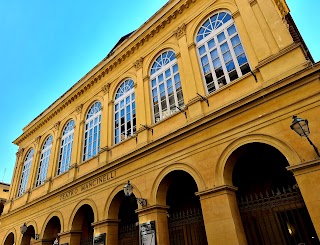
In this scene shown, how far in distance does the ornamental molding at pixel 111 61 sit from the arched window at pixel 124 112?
151 cm

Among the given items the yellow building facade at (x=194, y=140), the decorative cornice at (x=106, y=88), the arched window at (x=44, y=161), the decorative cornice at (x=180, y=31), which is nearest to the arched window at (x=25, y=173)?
the arched window at (x=44, y=161)

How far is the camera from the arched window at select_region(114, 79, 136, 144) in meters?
11.2

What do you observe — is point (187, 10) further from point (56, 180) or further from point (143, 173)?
point (56, 180)

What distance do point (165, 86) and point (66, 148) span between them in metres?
7.61

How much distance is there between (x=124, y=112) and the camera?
1190cm

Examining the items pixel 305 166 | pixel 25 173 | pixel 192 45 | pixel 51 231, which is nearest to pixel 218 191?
pixel 305 166

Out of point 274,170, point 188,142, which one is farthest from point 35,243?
point 274,170

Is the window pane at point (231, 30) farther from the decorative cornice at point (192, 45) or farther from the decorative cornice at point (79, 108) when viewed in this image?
the decorative cornice at point (79, 108)

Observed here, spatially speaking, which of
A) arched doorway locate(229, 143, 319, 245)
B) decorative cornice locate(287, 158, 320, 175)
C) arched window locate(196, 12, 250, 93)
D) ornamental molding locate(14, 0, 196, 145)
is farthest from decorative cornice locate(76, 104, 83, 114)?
decorative cornice locate(287, 158, 320, 175)

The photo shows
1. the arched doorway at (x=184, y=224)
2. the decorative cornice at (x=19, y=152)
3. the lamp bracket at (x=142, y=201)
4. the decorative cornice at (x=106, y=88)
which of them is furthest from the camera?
the decorative cornice at (x=19, y=152)

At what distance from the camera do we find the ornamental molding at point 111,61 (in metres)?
11.1

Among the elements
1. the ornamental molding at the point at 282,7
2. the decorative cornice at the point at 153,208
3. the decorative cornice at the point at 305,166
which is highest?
the ornamental molding at the point at 282,7

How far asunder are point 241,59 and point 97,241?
8.52 meters

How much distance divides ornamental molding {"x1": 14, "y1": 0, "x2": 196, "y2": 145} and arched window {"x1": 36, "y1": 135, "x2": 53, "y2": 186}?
5.26 feet
